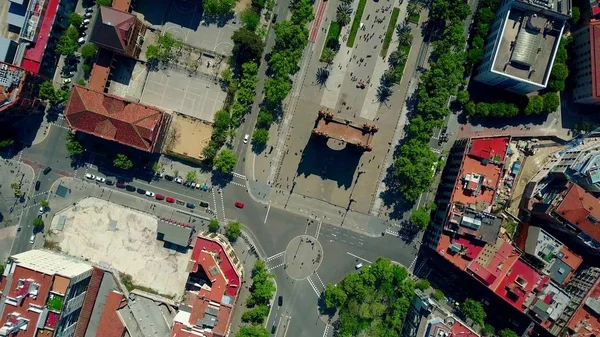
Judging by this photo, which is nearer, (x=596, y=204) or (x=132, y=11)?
(x=596, y=204)

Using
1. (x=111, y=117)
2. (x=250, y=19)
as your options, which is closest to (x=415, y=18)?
(x=250, y=19)

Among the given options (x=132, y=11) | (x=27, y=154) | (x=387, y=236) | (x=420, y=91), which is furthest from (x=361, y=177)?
(x=27, y=154)

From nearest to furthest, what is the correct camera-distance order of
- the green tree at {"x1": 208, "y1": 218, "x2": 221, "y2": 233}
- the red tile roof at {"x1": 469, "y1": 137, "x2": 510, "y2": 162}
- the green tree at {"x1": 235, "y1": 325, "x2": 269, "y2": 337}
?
the red tile roof at {"x1": 469, "y1": 137, "x2": 510, "y2": 162} → the green tree at {"x1": 235, "y1": 325, "x2": 269, "y2": 337} → the green tree at {"x1": 208, "y1": 218, "x2": 221, "y2": 233}

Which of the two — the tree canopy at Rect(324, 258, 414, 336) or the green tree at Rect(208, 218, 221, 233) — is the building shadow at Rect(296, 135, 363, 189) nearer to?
the tree canopy at Rect(324, 258, 414, 336)

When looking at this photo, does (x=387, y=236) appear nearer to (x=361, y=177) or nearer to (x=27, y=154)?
(x=361, y=177)

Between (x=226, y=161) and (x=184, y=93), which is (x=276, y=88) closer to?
(x=226, y=161)

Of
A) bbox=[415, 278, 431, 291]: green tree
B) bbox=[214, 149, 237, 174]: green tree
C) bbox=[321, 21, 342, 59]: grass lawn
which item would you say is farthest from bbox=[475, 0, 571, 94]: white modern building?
bbox=[214, 149, 237, 174]: green tree
